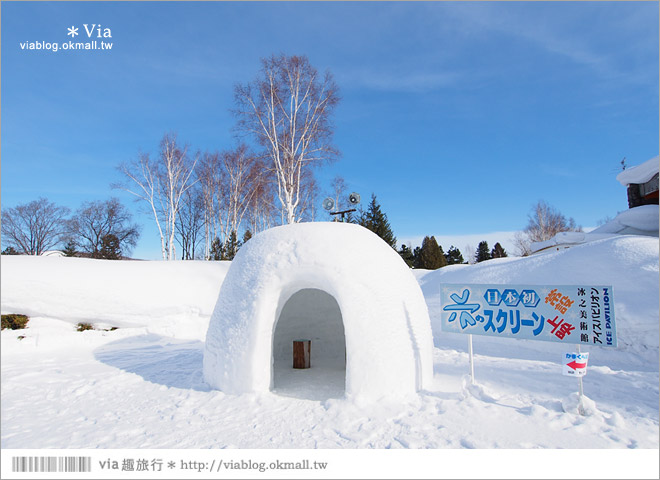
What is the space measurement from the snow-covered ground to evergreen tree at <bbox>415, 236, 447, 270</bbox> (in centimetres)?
1452

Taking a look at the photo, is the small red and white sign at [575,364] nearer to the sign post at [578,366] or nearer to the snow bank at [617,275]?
the sign post at [578,366]

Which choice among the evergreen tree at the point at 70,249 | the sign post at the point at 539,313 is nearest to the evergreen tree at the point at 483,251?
the sign post at the point at 539,313

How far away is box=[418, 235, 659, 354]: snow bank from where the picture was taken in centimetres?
684

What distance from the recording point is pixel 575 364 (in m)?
3.82

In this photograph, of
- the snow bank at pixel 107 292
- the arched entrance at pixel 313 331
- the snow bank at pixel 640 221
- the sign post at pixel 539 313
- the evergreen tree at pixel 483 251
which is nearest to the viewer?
the sign post at pixel 539 313

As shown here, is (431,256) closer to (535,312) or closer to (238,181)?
(238,181)

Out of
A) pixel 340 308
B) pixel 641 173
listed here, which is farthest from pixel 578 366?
pixel 641 173

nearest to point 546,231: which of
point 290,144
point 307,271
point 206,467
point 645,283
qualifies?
point 645,283

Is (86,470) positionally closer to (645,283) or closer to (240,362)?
(240,362)

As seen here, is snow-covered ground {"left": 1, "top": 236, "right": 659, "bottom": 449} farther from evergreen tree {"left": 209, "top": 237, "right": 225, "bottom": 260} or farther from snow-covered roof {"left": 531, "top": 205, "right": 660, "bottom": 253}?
evergreen tree {"left": 209, "top": 237, "right": 225, "bottom": 260}

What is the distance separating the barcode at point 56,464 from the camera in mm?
2682

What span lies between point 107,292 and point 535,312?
10.7 metres

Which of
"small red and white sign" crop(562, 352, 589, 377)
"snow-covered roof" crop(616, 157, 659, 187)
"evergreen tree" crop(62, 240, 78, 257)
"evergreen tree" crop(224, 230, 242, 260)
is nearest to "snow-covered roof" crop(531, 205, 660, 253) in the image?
"snow-covered roof" crop(616, 157, 659, 187)

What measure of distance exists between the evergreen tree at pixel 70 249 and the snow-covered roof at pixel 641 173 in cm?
2787
